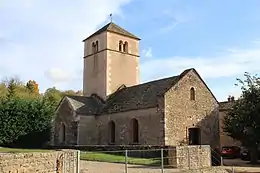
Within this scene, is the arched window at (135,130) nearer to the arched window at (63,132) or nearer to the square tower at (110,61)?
the square tower at (110,61)

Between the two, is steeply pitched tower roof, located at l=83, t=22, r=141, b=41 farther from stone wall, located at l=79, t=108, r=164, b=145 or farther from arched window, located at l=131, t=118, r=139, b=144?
arched window, located at l=131, t=118, r=139, b=144

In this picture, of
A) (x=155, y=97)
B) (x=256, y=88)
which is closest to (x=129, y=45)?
(x=155, y=97)

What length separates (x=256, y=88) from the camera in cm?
2745

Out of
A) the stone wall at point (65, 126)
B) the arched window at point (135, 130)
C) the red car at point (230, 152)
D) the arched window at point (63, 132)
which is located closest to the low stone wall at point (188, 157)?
the arched window at point (135, 130)

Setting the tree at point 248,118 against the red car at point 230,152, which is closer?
the tree at point 248,118

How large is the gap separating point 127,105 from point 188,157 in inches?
565

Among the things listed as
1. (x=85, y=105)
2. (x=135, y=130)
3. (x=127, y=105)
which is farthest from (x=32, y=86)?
(x=135, y=130)

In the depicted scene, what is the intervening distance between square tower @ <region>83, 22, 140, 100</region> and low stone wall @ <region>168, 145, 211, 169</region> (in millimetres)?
20649

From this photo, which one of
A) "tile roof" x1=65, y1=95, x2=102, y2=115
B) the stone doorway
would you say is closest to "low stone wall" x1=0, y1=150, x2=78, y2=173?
the stone doorway

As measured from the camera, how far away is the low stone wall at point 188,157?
20.5m

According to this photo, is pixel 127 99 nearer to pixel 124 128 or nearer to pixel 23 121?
pixel 124 128

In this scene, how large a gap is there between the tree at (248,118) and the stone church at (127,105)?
15.0ft

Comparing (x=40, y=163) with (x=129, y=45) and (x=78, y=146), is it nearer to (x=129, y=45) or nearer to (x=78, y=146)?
(x=78, y=146)

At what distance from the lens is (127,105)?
34.4 meters
